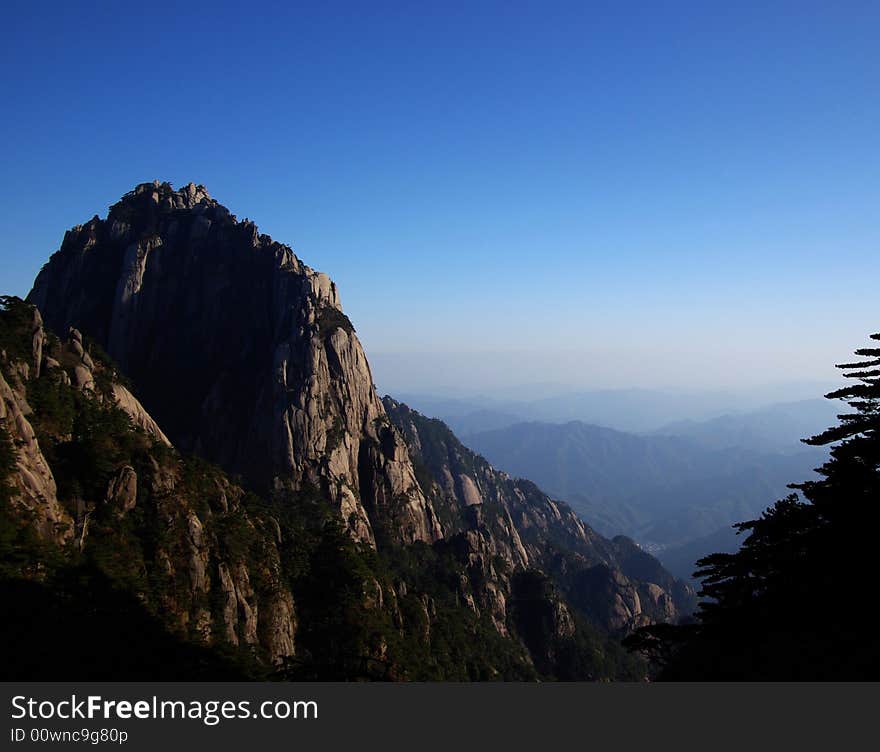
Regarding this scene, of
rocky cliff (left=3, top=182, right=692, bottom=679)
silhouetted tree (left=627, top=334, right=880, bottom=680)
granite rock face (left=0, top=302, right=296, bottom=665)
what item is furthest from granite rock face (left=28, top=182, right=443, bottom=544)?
silhouetted tree (left=627, top=334, right=880, bottom=680)

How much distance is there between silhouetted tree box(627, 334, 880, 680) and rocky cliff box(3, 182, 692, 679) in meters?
36.2

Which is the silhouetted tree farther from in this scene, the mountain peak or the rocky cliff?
the mountain peak

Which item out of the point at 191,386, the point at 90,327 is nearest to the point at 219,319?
the point at 191,386

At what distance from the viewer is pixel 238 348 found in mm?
120562

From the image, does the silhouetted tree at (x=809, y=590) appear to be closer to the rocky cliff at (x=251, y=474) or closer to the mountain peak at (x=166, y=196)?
the rocky cliff at (x=251, y=474)

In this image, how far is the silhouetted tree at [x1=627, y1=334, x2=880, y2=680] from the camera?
15.7 metres

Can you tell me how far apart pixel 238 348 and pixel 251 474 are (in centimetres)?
2982

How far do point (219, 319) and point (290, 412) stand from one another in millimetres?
31901

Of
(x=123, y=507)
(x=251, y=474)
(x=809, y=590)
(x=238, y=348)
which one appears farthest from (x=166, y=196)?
(x=809, y=590)

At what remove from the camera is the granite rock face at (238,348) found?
108938 millimetres

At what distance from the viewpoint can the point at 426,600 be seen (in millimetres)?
89062

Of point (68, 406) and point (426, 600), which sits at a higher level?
point (68, 406)

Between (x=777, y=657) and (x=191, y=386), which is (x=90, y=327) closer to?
(x=191, y=386)

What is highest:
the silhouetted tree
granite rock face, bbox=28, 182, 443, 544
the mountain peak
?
the mountain peak
